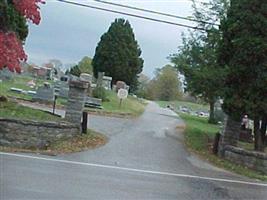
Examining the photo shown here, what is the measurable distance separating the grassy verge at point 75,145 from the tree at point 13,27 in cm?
293

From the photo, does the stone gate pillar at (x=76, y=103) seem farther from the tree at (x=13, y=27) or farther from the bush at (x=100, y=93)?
the bush at (x=100, y=93)

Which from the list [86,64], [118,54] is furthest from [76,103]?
[86,64]

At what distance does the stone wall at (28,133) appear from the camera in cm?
1603

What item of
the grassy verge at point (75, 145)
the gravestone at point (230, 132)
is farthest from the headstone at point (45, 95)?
the gravestone at point (230, 132)

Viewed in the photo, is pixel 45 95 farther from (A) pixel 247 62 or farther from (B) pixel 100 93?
(A) pixel 247 62

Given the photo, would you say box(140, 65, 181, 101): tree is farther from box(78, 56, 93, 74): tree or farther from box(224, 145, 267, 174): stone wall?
box(224, 145, 267, 174): stone wall

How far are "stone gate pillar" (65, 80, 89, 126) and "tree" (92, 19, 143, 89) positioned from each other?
100 ft

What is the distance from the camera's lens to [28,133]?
53.6 feet

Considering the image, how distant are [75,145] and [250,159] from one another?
567 centimetres

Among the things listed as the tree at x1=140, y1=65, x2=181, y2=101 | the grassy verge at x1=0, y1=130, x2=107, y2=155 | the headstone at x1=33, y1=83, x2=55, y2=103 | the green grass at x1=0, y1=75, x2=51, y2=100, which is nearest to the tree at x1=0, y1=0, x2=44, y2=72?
the grassy verge at x1=0, y1=130, x2=107, y2=155

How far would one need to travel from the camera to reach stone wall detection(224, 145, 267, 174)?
56.6ft

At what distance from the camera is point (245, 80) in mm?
18297

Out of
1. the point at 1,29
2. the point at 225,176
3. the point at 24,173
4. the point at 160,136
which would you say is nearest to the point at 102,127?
the point at 160,136

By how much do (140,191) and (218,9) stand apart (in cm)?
2271
